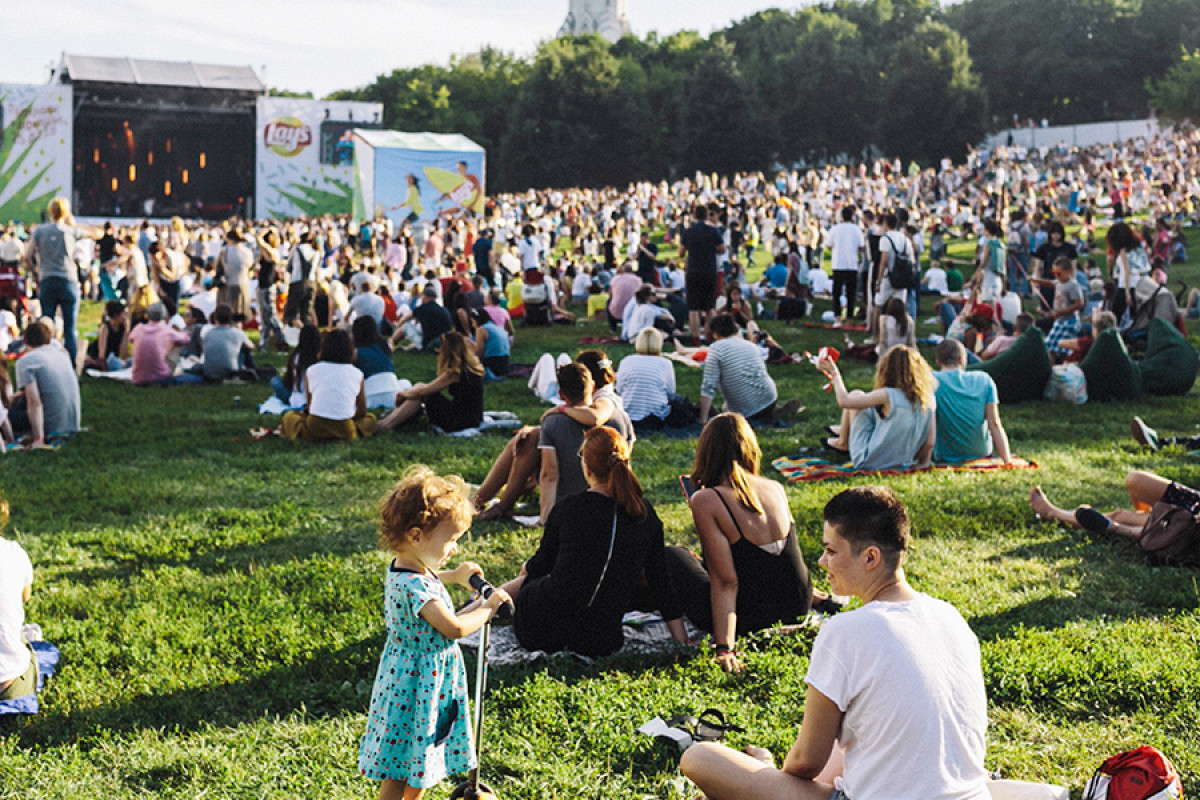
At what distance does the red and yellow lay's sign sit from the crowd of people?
2256 cm

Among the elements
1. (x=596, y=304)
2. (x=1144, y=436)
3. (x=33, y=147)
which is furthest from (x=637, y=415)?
(x=33, y=147)

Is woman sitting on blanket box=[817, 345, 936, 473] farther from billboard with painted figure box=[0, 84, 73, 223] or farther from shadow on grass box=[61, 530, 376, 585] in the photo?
billboard with painted figure box=[0, 84, 73, 223]

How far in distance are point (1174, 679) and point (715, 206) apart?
13.7 metres

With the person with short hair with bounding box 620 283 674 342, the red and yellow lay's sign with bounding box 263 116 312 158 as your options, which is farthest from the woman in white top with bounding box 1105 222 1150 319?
the red and yellow lay's sign with bounding box 263 116 312 158

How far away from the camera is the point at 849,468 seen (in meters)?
8.56

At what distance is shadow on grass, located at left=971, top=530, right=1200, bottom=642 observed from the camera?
5.48m

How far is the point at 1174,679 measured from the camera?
15.5ft

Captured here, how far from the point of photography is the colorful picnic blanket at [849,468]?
8.44 metres

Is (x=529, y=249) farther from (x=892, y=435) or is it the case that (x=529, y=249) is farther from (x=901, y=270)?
(x=892, y=435)

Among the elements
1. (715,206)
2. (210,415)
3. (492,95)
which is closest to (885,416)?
(210,415)

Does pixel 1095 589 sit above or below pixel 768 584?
below

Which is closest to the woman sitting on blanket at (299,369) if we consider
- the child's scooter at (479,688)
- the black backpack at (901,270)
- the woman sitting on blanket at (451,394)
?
the woman sitting on blanket at (451,394)

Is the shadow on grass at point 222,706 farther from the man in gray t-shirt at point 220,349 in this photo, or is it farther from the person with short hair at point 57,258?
the man in gray t-shirt at point 220,349

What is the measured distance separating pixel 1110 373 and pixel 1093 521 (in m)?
5.14
